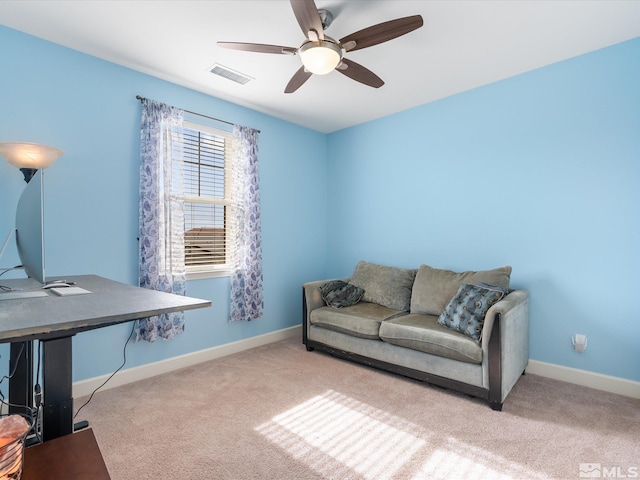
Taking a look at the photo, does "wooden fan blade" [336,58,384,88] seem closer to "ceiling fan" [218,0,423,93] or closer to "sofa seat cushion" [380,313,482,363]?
"ceiling fan" [218,0,423,93]

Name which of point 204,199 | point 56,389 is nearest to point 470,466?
point 56,389

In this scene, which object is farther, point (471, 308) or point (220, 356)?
point (220, 356)

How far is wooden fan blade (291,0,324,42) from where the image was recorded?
1.70 metres

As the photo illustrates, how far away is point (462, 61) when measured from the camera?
2.76 m

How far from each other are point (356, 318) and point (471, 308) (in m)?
1.03

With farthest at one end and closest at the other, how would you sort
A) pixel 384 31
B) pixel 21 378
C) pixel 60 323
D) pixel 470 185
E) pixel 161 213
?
pixel 470 185 → pixel 161 213 → pixel 384 31 → pixel 21 378 → pixel 60 323

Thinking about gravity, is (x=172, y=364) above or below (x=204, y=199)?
below

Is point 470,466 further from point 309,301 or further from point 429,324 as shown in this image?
point 309,301

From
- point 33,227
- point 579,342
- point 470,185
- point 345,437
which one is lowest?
point 345,437

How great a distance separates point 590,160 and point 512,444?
2264 millimetres

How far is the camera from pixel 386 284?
11.7 ft

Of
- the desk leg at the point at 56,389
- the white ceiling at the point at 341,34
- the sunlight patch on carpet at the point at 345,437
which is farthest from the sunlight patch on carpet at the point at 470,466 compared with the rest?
the white ceiling at the point at 341,34

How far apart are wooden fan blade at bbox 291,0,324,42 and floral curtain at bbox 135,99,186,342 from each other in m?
1.69

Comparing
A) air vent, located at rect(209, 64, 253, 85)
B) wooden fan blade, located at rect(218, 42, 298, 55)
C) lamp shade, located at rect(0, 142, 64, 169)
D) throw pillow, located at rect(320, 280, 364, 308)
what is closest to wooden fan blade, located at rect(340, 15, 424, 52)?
wooden fan blade, located at rect(218, 42, 298, 55)
